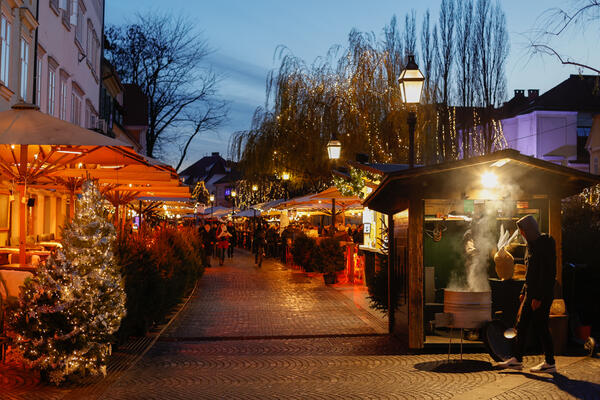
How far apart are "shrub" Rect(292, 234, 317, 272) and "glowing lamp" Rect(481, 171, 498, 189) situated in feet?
46.6

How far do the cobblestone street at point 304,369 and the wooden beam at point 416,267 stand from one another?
348 mm

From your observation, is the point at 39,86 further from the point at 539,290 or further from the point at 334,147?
the point at 539,290

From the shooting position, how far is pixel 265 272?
2725cm

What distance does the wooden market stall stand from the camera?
32.7 feet

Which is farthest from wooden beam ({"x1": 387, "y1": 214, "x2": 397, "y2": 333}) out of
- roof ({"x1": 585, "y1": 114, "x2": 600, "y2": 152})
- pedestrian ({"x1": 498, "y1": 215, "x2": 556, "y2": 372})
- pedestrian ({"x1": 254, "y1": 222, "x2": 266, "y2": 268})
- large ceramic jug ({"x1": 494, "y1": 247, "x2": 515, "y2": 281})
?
roof ({"x1": 585, "y1": 114, "x2": 600, "y2": 152})

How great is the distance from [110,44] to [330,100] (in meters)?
19.0

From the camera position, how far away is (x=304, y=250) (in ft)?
83.6

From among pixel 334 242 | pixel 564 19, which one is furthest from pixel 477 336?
pixel 334 242

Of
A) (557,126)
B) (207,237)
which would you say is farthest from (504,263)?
(557,126)

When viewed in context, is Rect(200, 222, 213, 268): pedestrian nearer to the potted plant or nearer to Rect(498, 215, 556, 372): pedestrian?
the potted plant

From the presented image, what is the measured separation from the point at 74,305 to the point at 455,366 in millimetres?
4625

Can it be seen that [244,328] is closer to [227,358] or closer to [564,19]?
[227,358]

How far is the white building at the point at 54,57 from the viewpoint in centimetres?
1769

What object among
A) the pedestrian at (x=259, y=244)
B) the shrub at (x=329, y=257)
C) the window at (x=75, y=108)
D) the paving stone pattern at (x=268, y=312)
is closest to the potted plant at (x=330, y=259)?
the shrub at (x=329, y=257)
